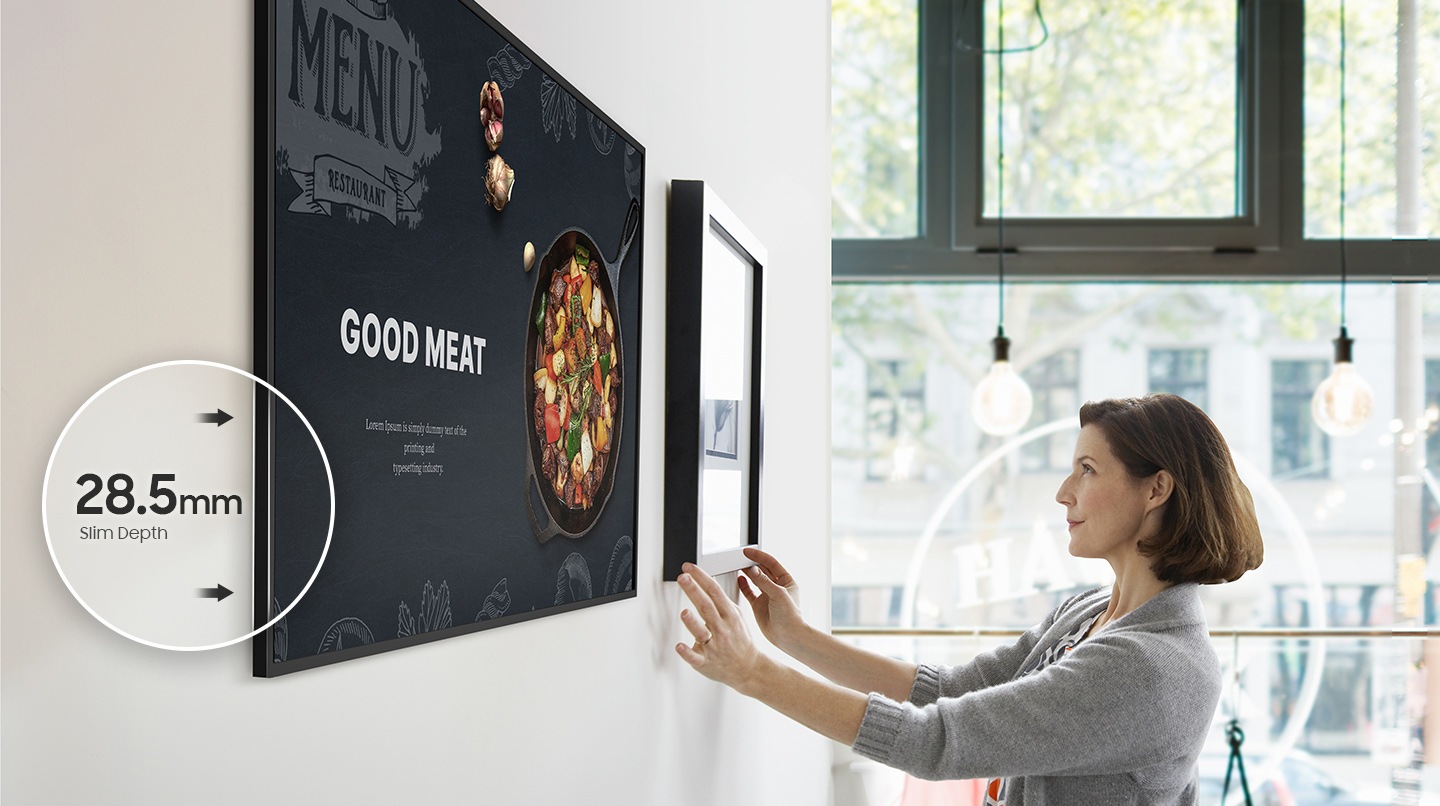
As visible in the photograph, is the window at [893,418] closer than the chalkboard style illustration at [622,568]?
No

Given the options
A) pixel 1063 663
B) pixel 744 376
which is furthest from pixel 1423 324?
pixel 744 376

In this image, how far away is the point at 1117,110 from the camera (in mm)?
3348

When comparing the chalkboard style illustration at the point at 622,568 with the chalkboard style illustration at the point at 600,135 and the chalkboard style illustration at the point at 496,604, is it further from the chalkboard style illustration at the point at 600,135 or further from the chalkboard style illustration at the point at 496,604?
the chalkboard style illustration at the point at 600,135

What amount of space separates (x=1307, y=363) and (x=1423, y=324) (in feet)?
5.72

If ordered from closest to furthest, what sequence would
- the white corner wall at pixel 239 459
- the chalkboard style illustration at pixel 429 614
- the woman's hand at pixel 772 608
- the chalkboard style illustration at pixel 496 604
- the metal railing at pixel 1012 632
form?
the white corner wall at pixel 239 459
the chalkboard style illustration at pixel 429 614
the chalkboard style illustration at pixel 496 604
the woman's hand at pixel 772 608
the metal railing at pixel 1012 632

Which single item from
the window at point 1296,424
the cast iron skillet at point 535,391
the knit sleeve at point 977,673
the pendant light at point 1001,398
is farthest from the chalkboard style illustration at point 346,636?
the window at point 1296,424

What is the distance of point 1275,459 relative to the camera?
330 cm

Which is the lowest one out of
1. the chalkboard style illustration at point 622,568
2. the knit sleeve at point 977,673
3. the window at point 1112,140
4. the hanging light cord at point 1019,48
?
the knit sleeve at point 977,673

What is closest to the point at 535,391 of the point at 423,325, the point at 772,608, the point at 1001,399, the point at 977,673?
the point at 423,325

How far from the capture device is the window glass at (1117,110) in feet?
10.9

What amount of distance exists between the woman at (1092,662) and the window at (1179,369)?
1.76m

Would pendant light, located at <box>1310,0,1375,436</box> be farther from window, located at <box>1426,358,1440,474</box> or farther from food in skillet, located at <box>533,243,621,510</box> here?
food in skillet, located at <box>533,243,621,510</box>

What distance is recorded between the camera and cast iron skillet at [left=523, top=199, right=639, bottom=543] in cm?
88

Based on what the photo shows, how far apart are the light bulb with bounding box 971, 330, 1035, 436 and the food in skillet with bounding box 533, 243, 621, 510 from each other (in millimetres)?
2160
